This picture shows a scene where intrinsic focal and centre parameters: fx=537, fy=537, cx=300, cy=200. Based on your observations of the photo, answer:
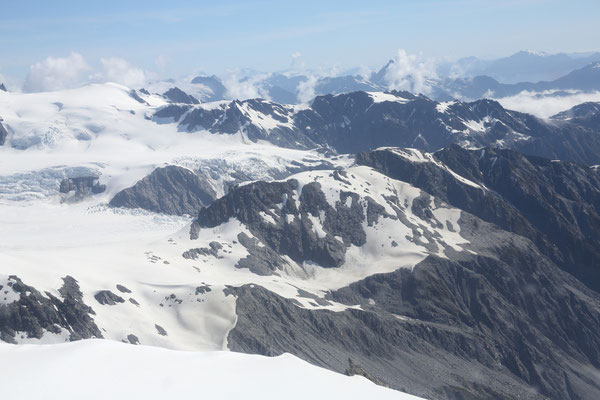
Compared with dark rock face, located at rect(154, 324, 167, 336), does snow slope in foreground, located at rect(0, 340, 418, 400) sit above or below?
above

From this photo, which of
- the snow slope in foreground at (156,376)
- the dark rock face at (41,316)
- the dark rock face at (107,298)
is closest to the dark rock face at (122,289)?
the dark rock face at (107,298)

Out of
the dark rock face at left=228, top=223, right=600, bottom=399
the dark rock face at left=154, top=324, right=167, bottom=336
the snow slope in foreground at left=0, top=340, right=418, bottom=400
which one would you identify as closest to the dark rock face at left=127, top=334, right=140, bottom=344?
the dark rock face at left=154, top=324, right=167, bottom=336

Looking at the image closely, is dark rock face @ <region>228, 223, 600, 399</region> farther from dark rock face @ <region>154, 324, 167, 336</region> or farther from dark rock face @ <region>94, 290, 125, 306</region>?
dark rock face @ <region>94, 290, 125, 306</region>

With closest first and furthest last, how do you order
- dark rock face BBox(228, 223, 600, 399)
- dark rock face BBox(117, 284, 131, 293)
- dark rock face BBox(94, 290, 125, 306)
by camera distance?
dark rock face BBox(94, 290, 125, 306) < dark rock face BBox(228, 223, 600, 399) < dark rock face BBox(117, 284, 131, 293)

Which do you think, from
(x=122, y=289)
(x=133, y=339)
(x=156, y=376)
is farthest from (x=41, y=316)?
(x=156, y=376)

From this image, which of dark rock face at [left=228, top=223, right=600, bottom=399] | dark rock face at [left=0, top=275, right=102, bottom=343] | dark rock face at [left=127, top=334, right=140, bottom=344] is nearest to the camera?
dark rock face at [left=0, top=275, right=102, bottom=343]

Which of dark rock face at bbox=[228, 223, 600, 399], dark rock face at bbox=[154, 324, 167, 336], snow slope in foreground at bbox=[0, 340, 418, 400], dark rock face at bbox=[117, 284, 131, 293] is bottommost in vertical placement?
dark rock face at bbox=[228, 223, 600, 399]

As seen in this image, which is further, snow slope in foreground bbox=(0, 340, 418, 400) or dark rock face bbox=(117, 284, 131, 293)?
dark rock face bbox=(117, 284, 131, 293)
